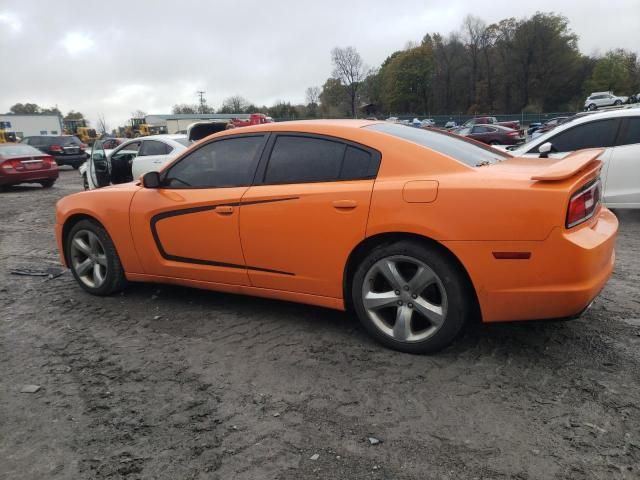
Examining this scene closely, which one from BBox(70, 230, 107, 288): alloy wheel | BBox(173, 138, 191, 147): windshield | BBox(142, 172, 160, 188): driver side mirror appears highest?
BBox(142, 172, 160, 188): driver side mirror

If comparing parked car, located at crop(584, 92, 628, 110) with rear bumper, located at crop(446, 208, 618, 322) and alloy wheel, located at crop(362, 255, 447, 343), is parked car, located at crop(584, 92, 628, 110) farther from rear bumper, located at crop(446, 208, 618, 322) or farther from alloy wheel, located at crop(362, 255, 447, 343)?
alloy wheel, located at crop(362, 255, 447, 343)

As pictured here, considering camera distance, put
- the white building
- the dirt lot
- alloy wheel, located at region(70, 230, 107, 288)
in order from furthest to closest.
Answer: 1. the white building
2. alloy wheel, located at region(70, 230, 107, 288)
3. the dirt lot

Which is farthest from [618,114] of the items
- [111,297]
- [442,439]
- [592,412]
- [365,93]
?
[365,93]

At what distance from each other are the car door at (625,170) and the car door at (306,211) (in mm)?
4795

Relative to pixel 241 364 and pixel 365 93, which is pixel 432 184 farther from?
pixel 365 93

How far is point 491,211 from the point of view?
2.81 metres

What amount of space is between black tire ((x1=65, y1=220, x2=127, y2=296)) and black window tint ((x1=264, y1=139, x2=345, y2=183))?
5.70 feet

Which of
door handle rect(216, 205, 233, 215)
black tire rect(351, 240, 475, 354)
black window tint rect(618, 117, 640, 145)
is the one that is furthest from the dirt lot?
black window tint rect(618, 117, 640, 145)

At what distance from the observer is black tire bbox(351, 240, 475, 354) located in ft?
9.78

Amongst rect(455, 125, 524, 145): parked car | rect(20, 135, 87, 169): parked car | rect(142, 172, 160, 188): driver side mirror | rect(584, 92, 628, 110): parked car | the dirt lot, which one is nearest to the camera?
the dirt lot

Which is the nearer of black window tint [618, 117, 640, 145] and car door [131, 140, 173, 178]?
black window tint [618, 117, 640, 145]

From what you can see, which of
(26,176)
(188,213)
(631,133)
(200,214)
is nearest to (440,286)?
(200,214)

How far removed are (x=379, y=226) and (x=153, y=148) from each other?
9.06 metres

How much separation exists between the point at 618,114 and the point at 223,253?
583 centimetres
